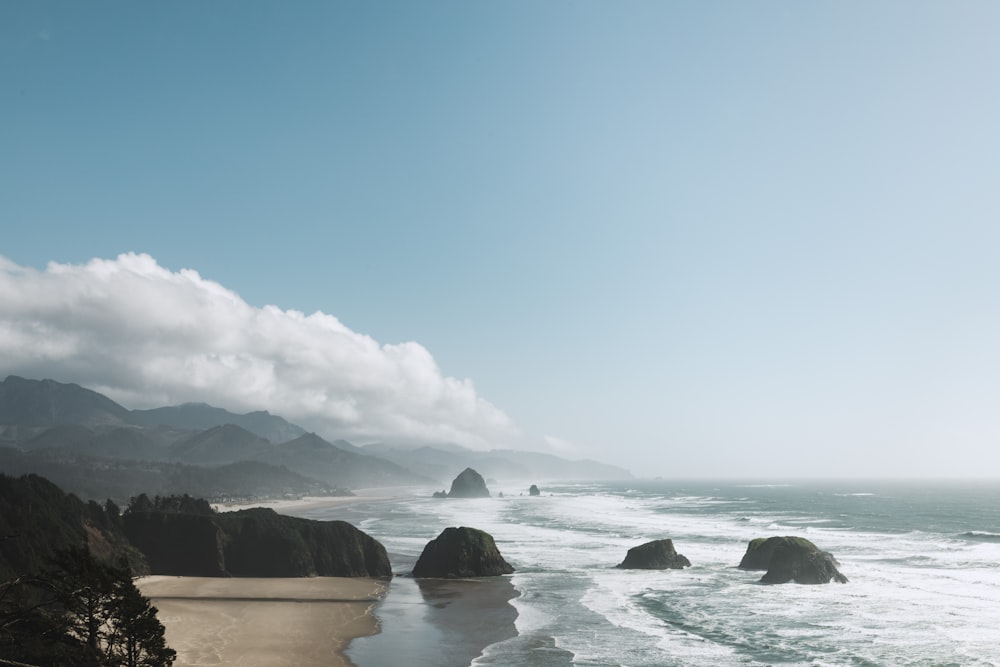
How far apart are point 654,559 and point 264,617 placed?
3115cm

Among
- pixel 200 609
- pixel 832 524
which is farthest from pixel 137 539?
pixel 832 524

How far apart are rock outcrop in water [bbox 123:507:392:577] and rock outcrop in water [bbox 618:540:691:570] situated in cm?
1970

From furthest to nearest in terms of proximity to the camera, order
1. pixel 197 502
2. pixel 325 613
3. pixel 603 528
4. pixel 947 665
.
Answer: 1. pixel 603 528
2. pixel 197 502
3. pixel 325 613
4. pixel 947 665

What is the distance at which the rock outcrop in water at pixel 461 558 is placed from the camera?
5356cm

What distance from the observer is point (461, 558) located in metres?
53.9

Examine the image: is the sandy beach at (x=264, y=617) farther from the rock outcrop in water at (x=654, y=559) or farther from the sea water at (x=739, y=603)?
the rock outcrop in water at (x=654, y=559)

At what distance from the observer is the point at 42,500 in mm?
48531

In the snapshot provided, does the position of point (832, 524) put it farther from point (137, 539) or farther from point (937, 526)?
point (137, 539)

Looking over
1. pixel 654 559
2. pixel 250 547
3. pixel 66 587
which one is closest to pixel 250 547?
pixel 250 547

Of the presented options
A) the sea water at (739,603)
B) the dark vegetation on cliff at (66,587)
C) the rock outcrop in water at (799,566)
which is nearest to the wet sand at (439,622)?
the sea water at (739,603)

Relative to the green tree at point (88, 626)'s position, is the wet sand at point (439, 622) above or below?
below

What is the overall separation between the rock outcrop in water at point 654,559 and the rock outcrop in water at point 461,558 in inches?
393

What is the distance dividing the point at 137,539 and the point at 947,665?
182ft

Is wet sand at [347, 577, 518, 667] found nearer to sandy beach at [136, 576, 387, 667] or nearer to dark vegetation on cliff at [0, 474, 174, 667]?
sandy beach at [136, 576, 387, 667]
